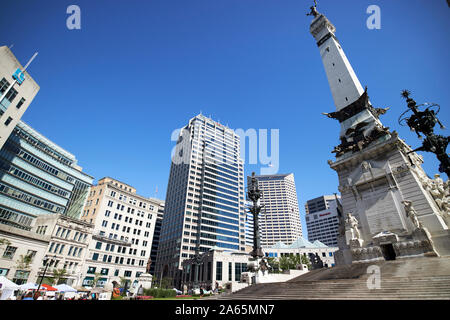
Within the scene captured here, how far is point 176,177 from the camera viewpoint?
10238 centimetres

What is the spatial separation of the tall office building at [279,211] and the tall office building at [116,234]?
10777 centimetres

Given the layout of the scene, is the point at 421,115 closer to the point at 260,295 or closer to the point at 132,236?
the point at 260,295

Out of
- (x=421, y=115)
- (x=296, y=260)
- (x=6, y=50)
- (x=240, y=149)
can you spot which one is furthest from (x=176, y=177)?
(x=421, y=115)

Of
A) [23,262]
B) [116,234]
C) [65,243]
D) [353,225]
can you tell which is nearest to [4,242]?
[23,262]

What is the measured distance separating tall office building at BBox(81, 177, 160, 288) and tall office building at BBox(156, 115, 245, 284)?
21672mm

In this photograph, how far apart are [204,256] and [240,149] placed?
6463cm

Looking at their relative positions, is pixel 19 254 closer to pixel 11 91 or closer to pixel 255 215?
pixel 11 91

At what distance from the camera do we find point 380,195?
23.6 metres

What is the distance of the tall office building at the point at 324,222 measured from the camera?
483 feet

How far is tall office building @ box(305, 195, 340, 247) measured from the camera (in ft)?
483

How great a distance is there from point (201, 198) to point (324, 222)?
108968mm

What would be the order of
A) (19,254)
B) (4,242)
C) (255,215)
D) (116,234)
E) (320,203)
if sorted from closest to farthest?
(255,215), (4,242), (19,254), (116,234), (320,203)

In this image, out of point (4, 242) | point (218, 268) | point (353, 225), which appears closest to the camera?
point (353, 225)

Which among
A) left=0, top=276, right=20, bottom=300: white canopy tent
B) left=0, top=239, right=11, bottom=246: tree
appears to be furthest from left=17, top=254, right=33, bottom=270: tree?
left=0, top=276, right=20, bottom=300: white canopy tent
